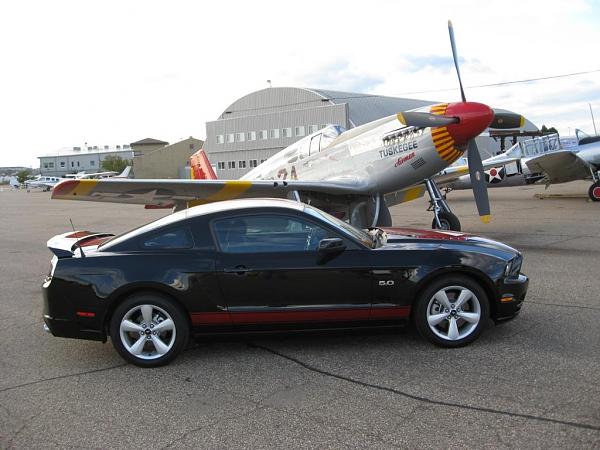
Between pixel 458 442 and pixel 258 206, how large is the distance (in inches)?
99.1

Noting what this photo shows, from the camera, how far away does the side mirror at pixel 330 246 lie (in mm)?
4400

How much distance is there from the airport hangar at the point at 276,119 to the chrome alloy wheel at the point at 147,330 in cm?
4607

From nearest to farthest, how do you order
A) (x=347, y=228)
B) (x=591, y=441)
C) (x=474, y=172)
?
(x=591, y=441)
(x=347, y=228)
(x=474, y=172)

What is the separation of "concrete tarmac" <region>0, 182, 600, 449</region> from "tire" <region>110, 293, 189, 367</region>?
4.7 inches

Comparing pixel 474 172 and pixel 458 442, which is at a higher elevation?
pixel 474 172

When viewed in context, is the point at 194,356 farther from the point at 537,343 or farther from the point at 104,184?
the point at 104,184

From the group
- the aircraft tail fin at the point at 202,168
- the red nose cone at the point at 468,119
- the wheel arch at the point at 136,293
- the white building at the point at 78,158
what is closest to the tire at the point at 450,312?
the wheel arch at the point at 136,293

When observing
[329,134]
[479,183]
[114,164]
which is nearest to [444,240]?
[479,183]

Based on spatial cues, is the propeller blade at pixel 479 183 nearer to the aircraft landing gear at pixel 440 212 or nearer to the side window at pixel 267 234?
the aircraft landing gear at pixel 440 212

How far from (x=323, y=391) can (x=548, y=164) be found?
1865cm

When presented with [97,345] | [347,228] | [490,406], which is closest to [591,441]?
[490,406]

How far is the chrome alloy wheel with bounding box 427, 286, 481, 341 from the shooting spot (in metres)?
4.50

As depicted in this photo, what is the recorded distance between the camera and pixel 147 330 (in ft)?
14.4

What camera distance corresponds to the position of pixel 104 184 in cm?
875
